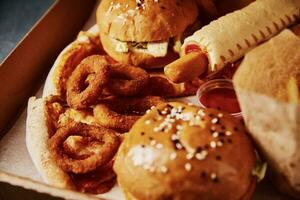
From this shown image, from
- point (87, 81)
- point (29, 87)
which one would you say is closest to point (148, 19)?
point (87, 81)

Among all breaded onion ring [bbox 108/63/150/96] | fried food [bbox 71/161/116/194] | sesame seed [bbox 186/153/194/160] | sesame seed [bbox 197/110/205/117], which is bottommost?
fried food [bbox 71/161/116/194]

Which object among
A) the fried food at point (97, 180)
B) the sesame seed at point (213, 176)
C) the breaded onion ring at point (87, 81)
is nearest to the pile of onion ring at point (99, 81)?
the breaded onion ring at point (87, 81)

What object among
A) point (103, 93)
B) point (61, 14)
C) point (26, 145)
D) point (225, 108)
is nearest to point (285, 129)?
point (225, 108)

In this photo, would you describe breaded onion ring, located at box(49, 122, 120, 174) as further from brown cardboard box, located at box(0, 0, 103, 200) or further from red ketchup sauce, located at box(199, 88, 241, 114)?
red ketchup sauce, located at box(199, 88, 241, 114)

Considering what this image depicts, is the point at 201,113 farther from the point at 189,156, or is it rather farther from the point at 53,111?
the point at 53,111

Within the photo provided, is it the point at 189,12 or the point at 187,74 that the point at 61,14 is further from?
the point at 187,74

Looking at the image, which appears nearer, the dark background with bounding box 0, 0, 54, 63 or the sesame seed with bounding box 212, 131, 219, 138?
the sesame seed with bounding box 212, 131, 219, 138

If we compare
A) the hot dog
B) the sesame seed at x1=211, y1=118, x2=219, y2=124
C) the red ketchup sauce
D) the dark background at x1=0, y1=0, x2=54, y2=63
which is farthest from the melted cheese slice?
the dark background at x1=0, y1=0, x2=54, y2=63
